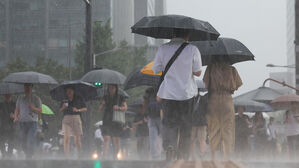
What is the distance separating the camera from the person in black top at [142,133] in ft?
51.3

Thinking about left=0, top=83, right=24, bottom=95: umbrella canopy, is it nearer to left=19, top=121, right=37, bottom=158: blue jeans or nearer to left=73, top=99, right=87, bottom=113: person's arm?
left=73, top=99, right=87, bottom=113: person's arm

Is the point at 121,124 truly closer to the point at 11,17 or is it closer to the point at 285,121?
the point at 285,121

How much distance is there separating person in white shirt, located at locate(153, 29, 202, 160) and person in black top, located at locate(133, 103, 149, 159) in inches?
332

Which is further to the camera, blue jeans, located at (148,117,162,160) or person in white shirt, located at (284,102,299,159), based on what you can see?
person in white shirt, located at (284,102,299,159)

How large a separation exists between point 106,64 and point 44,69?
23.8 ft

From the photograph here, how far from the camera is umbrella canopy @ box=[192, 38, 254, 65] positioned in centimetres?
867

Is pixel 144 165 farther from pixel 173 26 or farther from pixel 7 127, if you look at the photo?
pixel 7 127

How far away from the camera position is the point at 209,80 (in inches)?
312

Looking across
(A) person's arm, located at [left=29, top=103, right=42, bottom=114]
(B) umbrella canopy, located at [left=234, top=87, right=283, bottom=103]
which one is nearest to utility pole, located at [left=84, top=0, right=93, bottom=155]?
(B) umbrella canopy, located at [left=234, top=87, right=283, bottom=103]

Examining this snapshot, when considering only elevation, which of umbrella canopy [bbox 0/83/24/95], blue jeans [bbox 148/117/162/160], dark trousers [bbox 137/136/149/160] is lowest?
dark trousers [bbox 137/136/149/160]

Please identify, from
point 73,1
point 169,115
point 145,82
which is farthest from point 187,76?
point 73,1

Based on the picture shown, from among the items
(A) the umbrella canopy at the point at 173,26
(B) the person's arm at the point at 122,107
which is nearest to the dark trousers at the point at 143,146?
(B) the person's arm at the point at 122,107

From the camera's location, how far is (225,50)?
28.5ft

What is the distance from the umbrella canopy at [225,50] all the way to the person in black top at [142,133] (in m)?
6.24
